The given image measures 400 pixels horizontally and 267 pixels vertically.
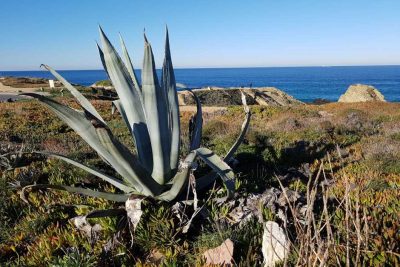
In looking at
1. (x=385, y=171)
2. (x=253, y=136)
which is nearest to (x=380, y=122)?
(x=253, y=136)

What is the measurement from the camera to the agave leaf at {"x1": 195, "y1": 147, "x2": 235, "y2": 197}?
3.67m

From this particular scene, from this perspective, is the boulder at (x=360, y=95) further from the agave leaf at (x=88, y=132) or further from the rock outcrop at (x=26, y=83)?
the agave leaf at (x=88, y=132)

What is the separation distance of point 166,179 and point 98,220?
86cm

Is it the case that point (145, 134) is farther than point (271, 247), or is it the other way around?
point (145, 134)

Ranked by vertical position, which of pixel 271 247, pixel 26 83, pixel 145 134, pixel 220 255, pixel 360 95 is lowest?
pixel 360 95

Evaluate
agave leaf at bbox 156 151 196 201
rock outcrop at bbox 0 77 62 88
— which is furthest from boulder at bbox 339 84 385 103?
agave leaf at bbox 156 151 196 201

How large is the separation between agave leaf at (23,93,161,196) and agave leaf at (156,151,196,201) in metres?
0.14

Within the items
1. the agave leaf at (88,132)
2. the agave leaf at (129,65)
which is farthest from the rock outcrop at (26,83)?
the agave leaf at (88,132)

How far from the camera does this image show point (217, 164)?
3.73 m

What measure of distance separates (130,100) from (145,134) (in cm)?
41

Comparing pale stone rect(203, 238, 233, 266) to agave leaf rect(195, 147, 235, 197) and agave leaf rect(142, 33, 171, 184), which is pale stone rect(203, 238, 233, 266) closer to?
agave leaf rect(195, 147, 235, 197)

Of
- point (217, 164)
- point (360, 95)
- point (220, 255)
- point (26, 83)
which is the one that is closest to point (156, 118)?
point (217, 164)

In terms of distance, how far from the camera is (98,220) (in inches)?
165

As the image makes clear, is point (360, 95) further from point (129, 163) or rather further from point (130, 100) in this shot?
point (129, 163)
